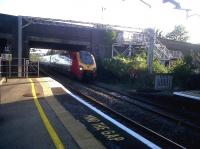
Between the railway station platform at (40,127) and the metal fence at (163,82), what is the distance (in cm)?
903

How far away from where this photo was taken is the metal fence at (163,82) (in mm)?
20641

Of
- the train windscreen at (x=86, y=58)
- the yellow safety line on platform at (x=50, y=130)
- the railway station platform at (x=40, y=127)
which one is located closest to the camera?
the yellow safety line on platform at (x=50, y=130)

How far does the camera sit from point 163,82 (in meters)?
21.0

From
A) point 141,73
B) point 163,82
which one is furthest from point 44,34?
→ point 163,82

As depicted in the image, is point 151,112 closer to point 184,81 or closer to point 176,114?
point 176,114

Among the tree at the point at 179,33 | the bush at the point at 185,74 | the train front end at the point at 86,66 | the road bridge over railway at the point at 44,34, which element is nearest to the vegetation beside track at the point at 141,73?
the bush at the point at 185,74

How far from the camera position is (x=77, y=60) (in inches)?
1008

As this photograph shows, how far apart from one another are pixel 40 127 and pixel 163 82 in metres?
13.4

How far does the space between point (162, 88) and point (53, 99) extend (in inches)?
344

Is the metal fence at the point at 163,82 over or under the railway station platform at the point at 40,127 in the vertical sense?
over

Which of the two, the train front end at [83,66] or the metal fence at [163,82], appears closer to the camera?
the metal fence at [163,82]

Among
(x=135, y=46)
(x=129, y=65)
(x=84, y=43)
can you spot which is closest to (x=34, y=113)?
(x=129, y=65)

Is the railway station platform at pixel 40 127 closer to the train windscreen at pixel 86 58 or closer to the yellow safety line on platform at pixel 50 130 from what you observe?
the yellow safety line on platform at pixel 50 130

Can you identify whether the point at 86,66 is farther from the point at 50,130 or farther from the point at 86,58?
the point at 50,130
